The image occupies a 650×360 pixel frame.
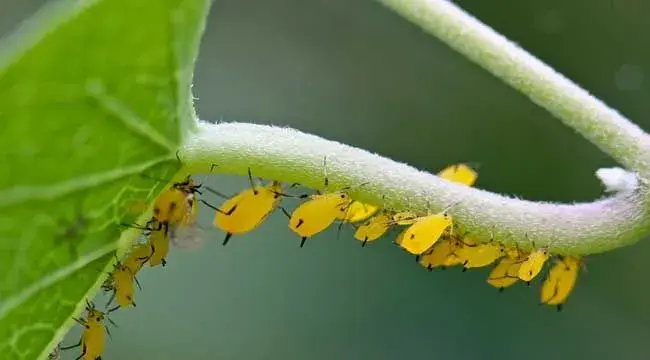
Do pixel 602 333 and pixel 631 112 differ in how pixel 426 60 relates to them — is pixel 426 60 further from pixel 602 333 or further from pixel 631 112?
pixel 602 333

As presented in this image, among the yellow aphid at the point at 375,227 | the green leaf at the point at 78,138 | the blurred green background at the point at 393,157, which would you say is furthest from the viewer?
the blurred green background at the point at 393,157

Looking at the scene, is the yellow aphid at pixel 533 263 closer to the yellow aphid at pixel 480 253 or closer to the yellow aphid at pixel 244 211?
the yellow aphid at pixel 480 253

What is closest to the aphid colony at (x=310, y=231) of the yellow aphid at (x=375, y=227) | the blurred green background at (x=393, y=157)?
the yellow aphid at (x=375, y=227)

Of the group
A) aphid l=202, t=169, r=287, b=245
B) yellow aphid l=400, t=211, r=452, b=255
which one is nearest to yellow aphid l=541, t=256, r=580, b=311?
yellow aphid l=400, t=211, r=452, b=255

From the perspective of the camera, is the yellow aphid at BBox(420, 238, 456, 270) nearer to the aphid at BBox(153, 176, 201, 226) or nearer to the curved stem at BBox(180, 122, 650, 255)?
the curved stem at BBox(180, 122, 650, 255)

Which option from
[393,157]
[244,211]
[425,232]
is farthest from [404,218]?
[393,157]

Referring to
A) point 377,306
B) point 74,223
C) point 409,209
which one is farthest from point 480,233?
point 377,306

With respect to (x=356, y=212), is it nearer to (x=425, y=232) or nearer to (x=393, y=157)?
(x=425, y=232)
